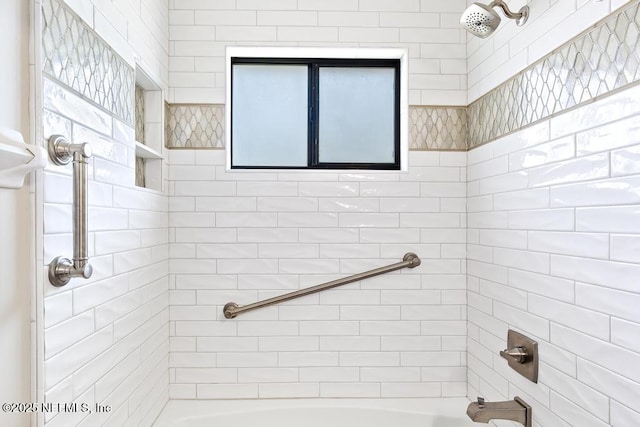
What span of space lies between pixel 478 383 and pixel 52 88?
78.3 inches

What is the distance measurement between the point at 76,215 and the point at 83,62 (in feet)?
1.57

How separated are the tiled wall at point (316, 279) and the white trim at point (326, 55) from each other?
0.30ft

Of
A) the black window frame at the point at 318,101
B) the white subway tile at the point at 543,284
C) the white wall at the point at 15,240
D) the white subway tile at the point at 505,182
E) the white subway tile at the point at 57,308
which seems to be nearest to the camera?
the white wall at the point at 15,240

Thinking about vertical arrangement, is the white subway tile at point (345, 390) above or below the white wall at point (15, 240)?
below

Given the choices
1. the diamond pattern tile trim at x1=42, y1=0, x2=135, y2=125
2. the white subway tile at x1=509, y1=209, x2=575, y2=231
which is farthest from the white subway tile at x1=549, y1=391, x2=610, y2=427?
the diamond pattern tile trim at x1=42, y1=0, x2=135, y2=125

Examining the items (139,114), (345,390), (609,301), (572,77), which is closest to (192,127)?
(139,114)

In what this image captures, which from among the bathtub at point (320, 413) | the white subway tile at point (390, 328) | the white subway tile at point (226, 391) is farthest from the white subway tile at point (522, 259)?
the white subway tile at point (226, 391)

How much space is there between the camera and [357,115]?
7.49 ft

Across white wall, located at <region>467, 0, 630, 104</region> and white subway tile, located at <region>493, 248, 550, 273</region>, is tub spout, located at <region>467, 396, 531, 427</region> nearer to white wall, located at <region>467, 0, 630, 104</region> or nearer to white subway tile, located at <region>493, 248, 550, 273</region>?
white subway tile, located at <region>493, 248, 550, 273</region>

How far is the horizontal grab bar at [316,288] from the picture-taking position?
2025 millimetres

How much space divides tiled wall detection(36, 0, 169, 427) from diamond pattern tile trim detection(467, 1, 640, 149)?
1.40 metres

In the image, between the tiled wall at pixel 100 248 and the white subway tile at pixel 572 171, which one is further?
the white subway tile at pixel 572 171

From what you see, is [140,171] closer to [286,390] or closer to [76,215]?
[76,215]

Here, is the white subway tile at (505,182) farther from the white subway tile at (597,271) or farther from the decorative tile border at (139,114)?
the decorative tile border at (139,114)
